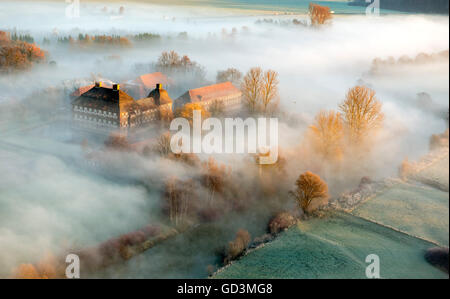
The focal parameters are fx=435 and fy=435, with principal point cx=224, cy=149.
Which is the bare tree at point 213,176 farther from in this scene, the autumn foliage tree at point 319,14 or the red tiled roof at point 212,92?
the autumn foliage tree at point 319,14

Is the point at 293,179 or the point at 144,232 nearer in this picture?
the point at 144,232

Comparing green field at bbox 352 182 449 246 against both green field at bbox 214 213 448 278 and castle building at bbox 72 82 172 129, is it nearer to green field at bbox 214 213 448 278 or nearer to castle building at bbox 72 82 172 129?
green field at bbox 214 213 448 278

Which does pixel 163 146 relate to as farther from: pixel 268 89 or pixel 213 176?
pixel 268 89

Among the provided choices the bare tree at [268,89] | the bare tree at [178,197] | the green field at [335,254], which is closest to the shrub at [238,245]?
the green field at [335,254]

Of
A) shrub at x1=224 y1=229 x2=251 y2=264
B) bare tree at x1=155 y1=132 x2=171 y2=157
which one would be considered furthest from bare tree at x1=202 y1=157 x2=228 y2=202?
shrub at x1=224 y1=229 x2=251 y2=264

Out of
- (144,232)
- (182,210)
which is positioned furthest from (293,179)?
(144,232)

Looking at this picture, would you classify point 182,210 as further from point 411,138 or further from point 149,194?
point 411,138
